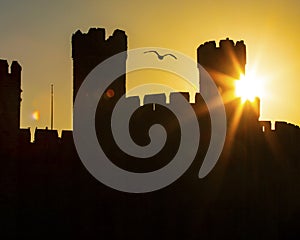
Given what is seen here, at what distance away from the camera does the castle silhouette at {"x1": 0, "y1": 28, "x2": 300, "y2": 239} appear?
30.3m

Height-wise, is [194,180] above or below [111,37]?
below

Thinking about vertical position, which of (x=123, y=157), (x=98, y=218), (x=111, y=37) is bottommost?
(x=98, y=218)

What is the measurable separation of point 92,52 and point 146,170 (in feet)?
15.9

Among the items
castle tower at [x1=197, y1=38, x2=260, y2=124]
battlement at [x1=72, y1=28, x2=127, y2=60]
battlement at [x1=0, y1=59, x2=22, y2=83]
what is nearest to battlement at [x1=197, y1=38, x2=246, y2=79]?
castle tower at [x1=197, y1=38, x2=260, y2=124]

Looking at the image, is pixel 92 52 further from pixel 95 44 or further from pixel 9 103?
pixel 9 103

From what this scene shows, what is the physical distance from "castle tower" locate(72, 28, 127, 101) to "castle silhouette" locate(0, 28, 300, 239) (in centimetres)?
4

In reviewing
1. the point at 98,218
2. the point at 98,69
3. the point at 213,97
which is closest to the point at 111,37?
the point at 98,69

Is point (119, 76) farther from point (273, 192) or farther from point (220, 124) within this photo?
Result: point (273, 192)

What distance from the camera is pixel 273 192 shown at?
36.3 metres

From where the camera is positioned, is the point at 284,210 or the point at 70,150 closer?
the point at 70,150

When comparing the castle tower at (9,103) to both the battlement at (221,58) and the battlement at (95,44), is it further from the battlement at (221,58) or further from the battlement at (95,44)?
the battlement at (221,58)

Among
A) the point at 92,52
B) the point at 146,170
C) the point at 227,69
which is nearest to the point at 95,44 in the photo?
the point at 92,52

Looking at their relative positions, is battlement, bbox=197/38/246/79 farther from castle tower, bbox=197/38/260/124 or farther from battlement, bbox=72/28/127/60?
battlement, bbox=72/28/127/60

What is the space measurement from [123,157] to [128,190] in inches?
48.3
